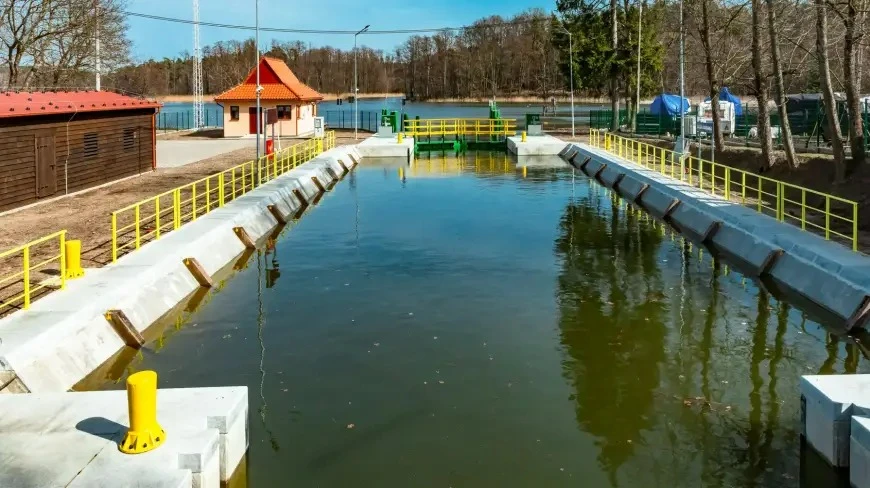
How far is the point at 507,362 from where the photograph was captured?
41.9 ft

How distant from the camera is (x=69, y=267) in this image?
49.2 feet

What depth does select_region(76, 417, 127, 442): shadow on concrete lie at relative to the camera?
8484mm

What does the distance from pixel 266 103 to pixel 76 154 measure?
2864cm

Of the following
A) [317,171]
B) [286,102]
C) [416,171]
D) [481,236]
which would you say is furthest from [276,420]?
[286,102]

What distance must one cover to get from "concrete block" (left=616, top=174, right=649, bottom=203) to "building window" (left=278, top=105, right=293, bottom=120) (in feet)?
96.4

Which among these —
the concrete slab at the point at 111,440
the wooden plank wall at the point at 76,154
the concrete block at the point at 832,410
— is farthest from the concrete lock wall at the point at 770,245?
the wooden plank wall at the point at 76,154

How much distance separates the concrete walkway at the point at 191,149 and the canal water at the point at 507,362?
69.3 feet

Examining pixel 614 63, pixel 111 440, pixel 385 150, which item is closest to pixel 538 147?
pixel 385 150

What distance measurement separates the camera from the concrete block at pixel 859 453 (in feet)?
27.8

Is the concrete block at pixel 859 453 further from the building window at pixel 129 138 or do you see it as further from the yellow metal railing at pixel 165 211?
the building window at pixel 129 138

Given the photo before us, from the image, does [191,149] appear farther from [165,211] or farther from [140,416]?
[140,416]

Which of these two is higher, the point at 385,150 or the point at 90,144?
the point at 385,150

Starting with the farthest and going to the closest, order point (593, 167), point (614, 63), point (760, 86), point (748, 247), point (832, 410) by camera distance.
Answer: point (614, 63), point (593, 167), point (760, 86), point (748, 247), point (832, 410)

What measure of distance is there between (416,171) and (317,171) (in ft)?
26.2
